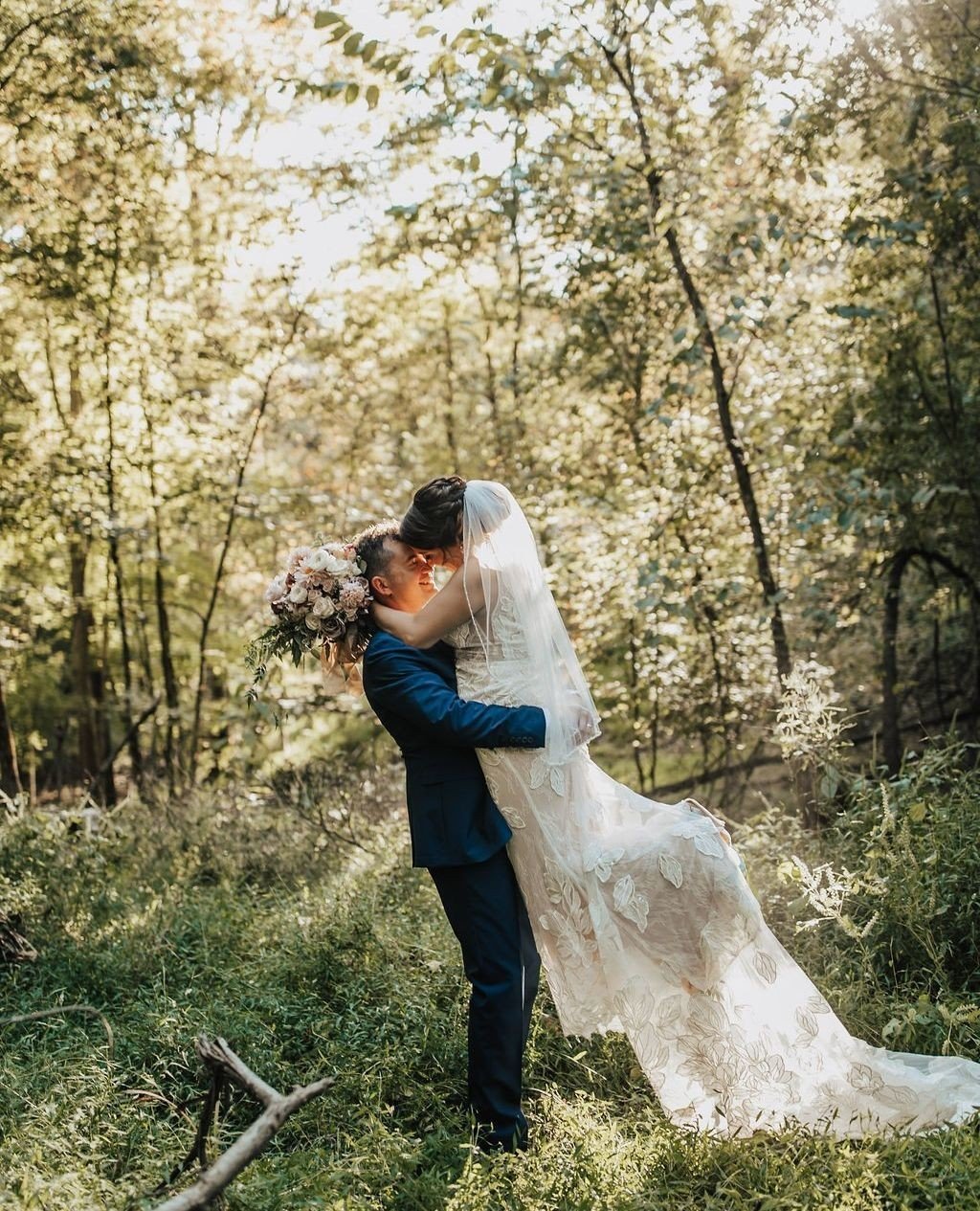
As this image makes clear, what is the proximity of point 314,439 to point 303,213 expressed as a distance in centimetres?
291

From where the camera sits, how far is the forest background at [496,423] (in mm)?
4754

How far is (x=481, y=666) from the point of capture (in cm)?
348

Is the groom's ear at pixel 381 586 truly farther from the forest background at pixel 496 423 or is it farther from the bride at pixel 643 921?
the forest background at pixel 496 423

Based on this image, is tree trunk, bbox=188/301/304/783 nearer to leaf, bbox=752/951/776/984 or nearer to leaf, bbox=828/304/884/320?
leaf, bbox=828/304/884/320

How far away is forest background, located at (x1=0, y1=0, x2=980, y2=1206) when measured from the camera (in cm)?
475

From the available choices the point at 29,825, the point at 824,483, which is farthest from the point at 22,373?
the point at 824,483

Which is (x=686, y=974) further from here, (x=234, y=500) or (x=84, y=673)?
(x=84, y=673)

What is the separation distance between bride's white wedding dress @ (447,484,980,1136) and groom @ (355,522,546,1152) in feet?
0.35

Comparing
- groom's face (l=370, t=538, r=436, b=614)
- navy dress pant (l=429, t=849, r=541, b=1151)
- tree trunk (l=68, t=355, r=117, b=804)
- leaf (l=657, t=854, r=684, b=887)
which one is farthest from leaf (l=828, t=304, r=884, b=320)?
tree trunk (l=68, t=355, r=117, b=804)

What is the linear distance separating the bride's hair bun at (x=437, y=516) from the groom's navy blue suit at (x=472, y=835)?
0.35 m

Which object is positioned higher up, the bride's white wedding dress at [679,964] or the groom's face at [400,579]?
the groom's face at [400,579]

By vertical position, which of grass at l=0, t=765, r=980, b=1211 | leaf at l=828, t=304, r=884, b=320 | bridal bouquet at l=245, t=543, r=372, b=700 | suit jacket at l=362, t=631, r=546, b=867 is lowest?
grass at l=0, t=765, r=980, b=1211

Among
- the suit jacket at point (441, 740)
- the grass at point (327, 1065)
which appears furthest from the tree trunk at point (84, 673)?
the suit jacket at point (441, 740)

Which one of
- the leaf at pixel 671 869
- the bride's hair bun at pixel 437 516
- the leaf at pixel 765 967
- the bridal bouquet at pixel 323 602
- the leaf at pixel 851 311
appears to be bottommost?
the leaf at pixel 765 967
